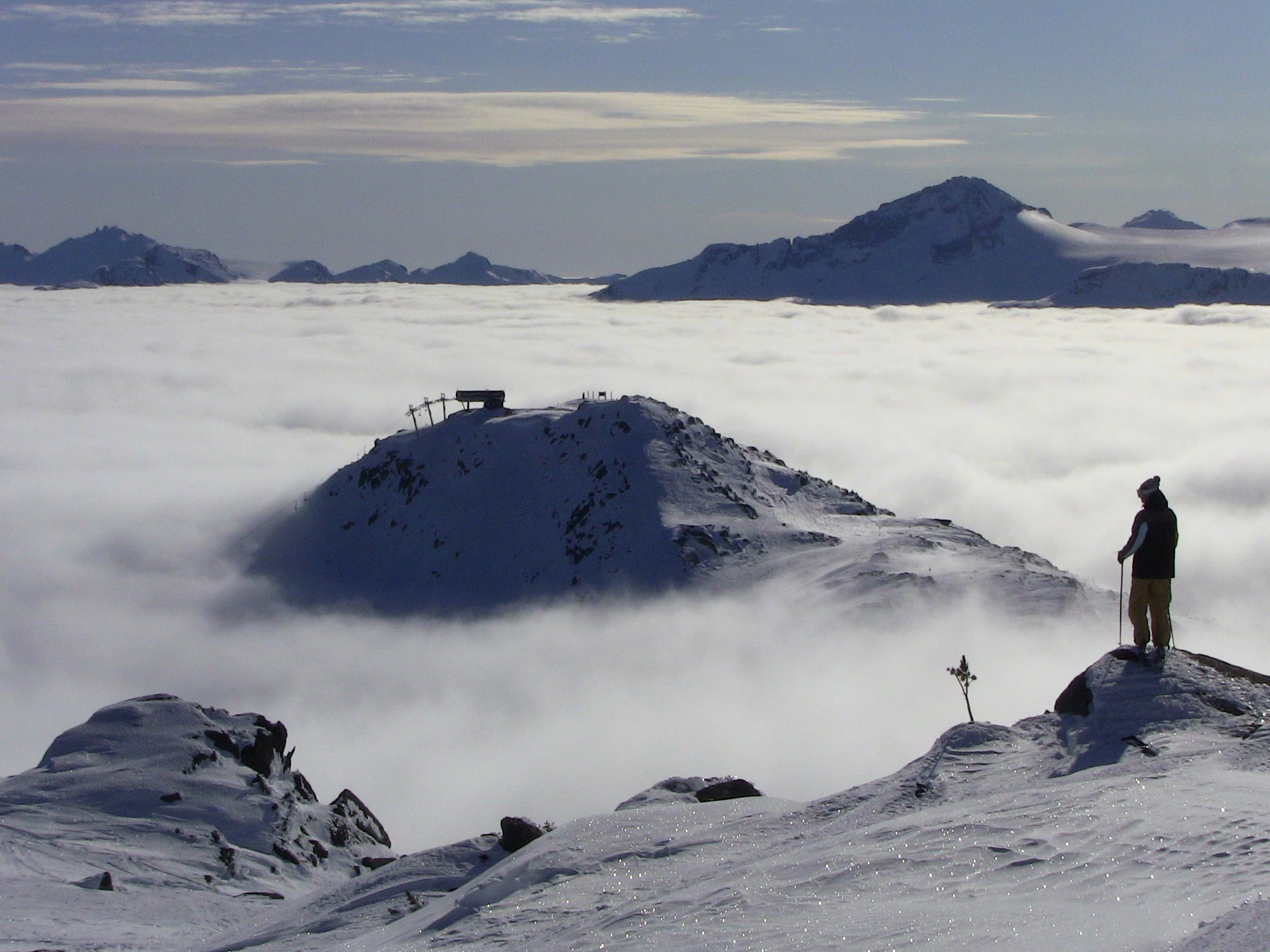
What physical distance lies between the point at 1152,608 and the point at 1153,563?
70cm

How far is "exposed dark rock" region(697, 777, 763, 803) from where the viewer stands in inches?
671

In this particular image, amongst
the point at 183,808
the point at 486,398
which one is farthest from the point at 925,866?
the point at 486,398

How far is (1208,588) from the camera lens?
121500 millimetres

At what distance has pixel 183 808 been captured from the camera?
23672mm

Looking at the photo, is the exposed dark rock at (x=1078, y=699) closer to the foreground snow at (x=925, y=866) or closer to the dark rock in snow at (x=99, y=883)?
the foreground snow at (x=925, y=866)

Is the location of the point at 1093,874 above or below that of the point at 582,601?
above

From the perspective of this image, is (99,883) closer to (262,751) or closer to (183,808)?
(183,808)

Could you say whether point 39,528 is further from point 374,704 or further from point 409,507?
point 374,704

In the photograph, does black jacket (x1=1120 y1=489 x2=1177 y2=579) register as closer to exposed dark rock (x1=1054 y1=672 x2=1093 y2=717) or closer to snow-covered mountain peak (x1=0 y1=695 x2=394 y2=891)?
exposed dark rock (x1=1054 y1=672 x2=1093 y2=717)

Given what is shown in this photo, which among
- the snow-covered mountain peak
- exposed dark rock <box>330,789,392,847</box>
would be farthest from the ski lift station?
exposed dark rock <box>330,789,392,847</box>

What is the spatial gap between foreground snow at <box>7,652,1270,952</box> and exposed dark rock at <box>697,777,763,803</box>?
0.78 meters

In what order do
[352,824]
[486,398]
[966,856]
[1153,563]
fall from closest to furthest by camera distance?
[966,856] → [1153,563] → [352,824] → [486,398]

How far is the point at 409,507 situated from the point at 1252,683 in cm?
6672

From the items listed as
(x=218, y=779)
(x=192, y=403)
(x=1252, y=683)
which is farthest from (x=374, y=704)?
(x=192, y=403)
